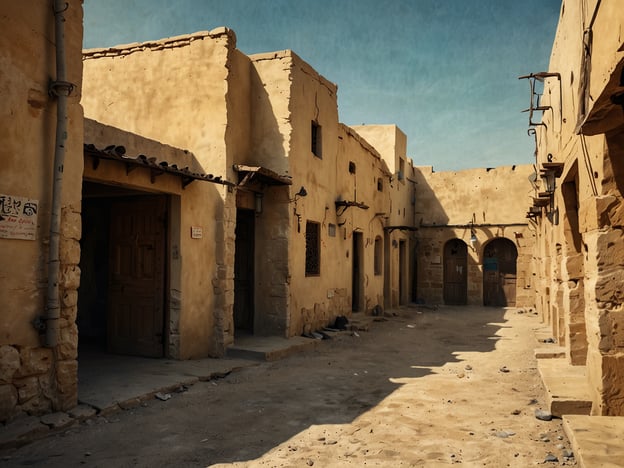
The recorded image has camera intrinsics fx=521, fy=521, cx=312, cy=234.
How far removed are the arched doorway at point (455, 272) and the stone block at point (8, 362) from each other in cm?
1811

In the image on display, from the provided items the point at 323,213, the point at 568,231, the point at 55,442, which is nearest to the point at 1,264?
the point at 55,442

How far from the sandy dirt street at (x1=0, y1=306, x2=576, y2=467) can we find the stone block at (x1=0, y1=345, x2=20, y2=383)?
0.63 m

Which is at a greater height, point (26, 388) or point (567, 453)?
point (26, 388)

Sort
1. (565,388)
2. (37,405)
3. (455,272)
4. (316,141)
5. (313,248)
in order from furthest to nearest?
(455,272) → (316,141) → (313,248) → (565,388) → (37,405)

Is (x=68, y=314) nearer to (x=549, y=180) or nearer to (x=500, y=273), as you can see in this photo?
(x=549, y=180)

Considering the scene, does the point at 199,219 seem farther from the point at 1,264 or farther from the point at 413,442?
the point at 413,442

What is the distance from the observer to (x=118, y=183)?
679 centimetres

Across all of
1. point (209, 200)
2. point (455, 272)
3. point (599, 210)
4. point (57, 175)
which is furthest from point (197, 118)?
point (455, 272)

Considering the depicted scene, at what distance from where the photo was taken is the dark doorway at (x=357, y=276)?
14.8 m

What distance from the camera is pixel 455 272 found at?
20953 mm

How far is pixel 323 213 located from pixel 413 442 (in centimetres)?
747

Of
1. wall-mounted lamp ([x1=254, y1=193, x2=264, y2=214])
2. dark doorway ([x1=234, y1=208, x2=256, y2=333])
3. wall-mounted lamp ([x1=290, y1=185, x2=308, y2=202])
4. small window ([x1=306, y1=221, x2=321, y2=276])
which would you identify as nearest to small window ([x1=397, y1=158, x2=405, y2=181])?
small window ([x1=306, y1=221, x2=321, y2=276])

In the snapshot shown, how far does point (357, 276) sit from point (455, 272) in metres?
7.55

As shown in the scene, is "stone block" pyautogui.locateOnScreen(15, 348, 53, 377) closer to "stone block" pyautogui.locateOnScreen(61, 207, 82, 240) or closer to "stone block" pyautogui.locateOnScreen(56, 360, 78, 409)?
"stone block" pyautogui.locateOnScreen(56, 360, 78, 409)
